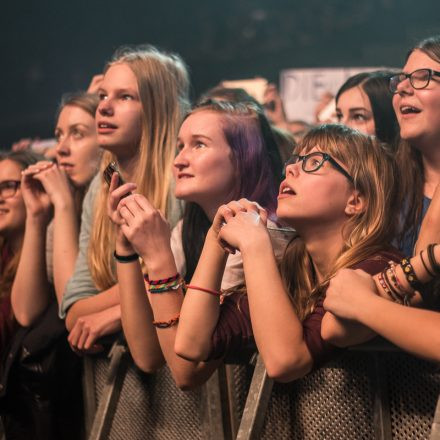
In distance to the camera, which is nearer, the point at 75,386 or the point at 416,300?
the point at 416,300

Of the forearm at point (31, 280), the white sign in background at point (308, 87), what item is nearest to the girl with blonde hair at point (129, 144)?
the forearm at point (31, 280)

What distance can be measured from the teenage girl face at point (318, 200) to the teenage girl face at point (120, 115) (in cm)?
117

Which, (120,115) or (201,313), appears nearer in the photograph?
(201,313)

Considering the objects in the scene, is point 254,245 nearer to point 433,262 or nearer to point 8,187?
point 433,262

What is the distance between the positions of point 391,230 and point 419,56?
2.31ft

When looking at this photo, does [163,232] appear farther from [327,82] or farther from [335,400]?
[327,82]

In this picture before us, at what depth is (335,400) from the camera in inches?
77.4

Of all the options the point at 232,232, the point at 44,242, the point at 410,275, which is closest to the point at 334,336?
the point at 410,275

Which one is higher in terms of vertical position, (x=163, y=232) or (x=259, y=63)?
(x=163, y=232)

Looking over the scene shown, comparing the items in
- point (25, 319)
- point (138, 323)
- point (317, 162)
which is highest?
point (317, 162)

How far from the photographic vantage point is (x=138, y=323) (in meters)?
2.52

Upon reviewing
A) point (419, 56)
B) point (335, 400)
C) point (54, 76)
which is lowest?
point (54, 76)

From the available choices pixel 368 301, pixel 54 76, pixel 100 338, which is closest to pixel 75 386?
pixel 100 338

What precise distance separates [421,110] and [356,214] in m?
0.51
